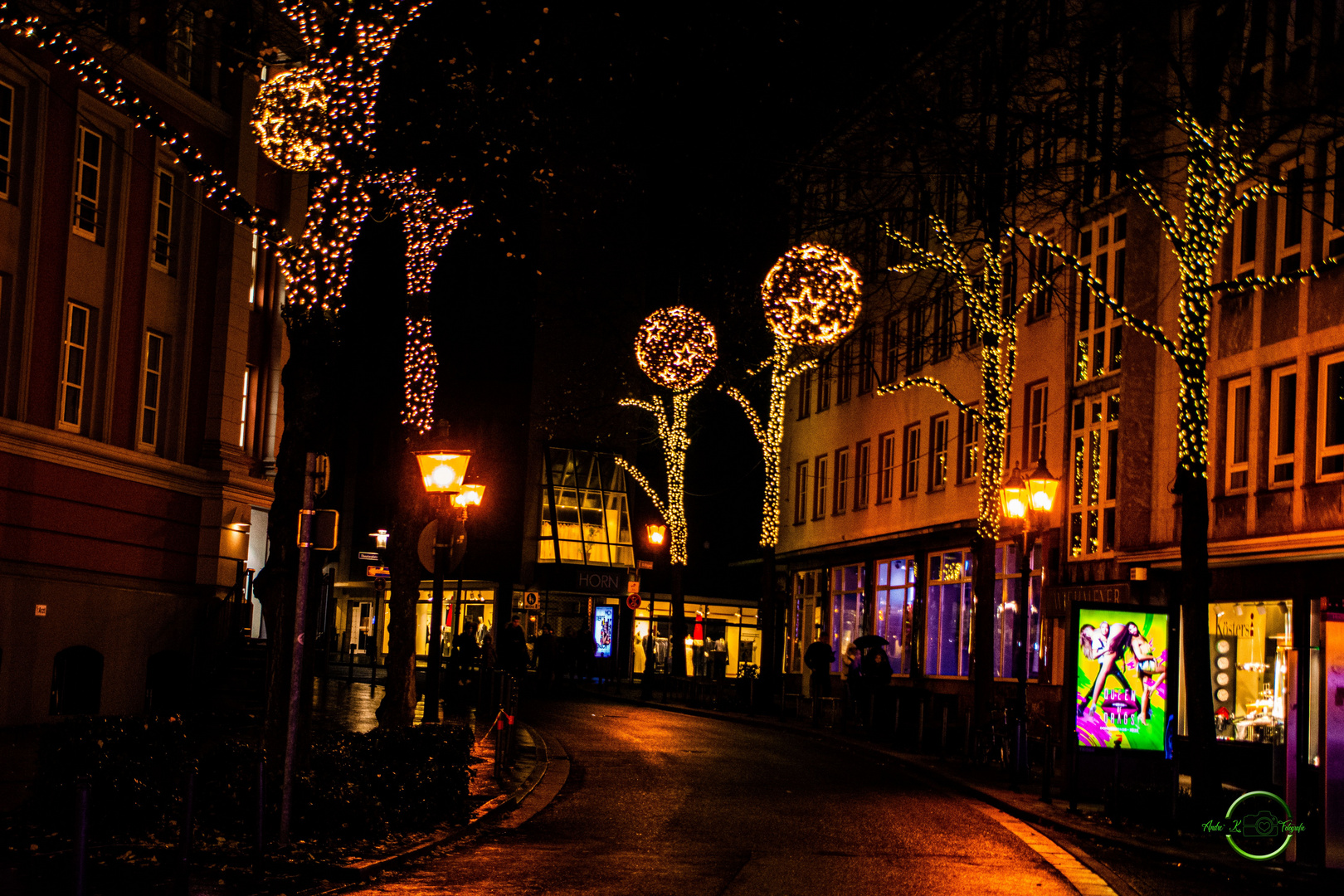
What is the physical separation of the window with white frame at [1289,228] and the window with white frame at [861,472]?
18193 millimetres

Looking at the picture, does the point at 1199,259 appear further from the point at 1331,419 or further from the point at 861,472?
the point at 861,472

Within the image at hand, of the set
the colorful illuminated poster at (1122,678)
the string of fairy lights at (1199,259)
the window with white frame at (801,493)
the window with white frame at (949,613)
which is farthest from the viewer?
the window with white frame at (801,493)

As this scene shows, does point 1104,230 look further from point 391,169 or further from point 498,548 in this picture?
point 498,548

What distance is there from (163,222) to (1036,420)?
1855 centimetres

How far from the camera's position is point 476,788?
15.7m

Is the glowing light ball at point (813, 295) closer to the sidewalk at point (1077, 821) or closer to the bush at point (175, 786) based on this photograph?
the sidewalk at point (1077, 821)

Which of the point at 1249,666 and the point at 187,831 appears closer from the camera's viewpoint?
the point at 187,831

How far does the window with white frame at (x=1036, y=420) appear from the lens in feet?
102

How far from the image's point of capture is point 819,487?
4419cm

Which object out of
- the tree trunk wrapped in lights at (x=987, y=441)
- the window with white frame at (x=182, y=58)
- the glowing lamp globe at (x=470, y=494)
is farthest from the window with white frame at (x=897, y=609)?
the window with white frame at (x=182, y=58)

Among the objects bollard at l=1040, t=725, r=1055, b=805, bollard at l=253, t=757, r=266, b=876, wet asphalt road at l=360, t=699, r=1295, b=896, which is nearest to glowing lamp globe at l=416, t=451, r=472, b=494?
wet asphalt road at l=360, t=699, r=1295, b=896

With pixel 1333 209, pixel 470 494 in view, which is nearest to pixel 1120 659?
pixel 1333 209

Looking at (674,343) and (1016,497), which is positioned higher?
(674,343)

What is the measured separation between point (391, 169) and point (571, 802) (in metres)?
6.94
